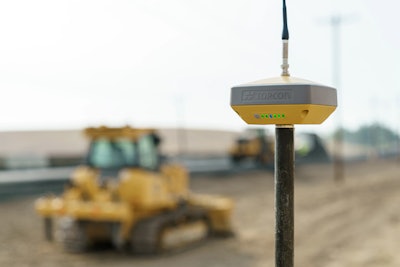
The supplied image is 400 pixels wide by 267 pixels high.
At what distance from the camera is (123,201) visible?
34.2ft

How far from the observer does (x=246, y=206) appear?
62.5 ft

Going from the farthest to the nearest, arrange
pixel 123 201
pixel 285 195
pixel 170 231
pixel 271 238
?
pixel 271 238 < pixel 170 231 < pixel 123 201 < pixel 285 195

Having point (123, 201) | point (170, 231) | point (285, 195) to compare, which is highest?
point (285, 195)

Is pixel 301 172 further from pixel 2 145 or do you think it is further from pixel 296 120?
pixel 2 145

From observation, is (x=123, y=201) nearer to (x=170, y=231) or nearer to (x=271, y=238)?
(x=170, y=231)

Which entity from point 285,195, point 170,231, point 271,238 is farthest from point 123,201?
point 285,195

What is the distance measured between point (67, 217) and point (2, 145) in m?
101

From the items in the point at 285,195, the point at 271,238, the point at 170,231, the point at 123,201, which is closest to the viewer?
the point at 285,195

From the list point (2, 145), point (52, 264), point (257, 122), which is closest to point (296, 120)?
point (257, 122)

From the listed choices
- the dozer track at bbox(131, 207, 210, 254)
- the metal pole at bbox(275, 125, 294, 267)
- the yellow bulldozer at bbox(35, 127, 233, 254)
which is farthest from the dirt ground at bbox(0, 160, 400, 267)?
the metal pole at bbox(275, 125, 294, 267)

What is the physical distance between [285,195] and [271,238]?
10046mm

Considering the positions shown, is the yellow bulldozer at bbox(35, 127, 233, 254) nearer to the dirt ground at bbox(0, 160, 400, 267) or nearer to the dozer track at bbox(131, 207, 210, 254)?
the dozer track at bbox(131, 207, 210, 254)

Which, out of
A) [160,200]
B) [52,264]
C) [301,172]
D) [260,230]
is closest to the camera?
[52,264]

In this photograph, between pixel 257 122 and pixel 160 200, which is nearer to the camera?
pixel 257 122
